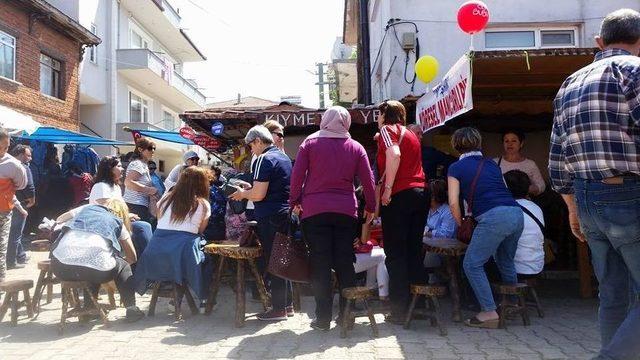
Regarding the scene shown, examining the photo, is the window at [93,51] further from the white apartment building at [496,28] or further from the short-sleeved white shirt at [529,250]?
the short-sleeved white shirt at [529,250]

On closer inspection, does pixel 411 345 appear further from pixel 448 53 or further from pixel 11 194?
pixel 448 53

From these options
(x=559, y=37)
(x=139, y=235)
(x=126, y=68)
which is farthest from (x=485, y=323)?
(x=126, y=68)

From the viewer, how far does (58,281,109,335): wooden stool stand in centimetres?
446

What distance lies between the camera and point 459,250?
4586 millimetres

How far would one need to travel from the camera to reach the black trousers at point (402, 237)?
4.46 metres

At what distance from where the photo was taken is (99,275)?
4.55m

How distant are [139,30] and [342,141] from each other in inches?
927

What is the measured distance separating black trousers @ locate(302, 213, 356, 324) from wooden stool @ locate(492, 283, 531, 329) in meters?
1.33

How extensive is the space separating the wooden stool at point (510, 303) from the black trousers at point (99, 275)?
3361 millimetres

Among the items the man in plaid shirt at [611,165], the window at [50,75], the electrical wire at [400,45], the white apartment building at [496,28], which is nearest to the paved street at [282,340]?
the man in plaid shirt at [611,165]

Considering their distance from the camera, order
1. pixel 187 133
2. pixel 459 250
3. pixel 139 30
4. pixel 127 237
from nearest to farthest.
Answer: pixel 459 250 < pixel 127 237 < pixel 187 133 < pixel 139 30

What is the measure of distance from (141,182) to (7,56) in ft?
35.2

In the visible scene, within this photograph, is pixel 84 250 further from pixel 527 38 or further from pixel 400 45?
pixel 527 38

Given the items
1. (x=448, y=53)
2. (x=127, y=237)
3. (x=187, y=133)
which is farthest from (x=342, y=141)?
(x=187, y=133)
